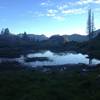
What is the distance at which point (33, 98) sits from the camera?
725 inches

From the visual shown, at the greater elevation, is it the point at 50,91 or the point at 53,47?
the point at 53,47

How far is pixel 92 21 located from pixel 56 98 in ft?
425

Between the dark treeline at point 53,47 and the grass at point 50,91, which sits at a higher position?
the dark treeline at point 53,47

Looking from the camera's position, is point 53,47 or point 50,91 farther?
point 53,47

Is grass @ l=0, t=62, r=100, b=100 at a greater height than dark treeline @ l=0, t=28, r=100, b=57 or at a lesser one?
lesser

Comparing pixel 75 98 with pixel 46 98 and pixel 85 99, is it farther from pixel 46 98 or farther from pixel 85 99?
pixel 46 98

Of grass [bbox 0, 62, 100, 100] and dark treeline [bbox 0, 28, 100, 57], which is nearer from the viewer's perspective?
grass [bbox 0, 62, 100, 100]

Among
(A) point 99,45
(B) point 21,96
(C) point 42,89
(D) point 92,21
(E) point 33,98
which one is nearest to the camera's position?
(E) point 33,98

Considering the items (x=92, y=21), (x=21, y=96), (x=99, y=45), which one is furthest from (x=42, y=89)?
(x=92, y=21)

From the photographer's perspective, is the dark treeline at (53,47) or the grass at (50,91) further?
the dark treeline at (53,47)

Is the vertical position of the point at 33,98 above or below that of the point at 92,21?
below

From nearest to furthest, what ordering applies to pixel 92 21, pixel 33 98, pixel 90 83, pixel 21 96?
1. pixel 33 98
2. pixel 21 96
3. pixel 90 83
4. pixel 92 21

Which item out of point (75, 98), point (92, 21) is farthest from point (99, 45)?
point (75, 98)

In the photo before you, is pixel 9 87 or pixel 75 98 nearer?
pixel 75 98
